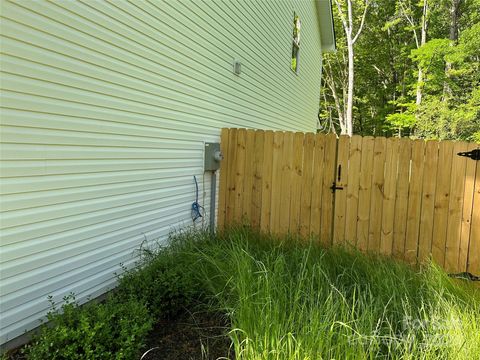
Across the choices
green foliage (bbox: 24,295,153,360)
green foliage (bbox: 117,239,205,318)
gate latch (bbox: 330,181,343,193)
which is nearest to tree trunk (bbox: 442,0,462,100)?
gate latch (bbox: 330,181,343,193)

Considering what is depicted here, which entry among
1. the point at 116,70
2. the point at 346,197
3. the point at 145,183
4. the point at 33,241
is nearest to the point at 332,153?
Answer: the point at 346,197

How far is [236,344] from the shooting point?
2.17m

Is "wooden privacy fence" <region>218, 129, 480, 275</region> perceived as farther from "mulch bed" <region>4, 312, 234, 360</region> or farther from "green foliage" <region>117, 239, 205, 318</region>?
"mulch bed" <region>4, 312, 234, 360</region>

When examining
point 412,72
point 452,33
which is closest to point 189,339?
point 452,33

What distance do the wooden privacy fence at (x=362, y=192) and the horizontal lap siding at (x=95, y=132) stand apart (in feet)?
2.37

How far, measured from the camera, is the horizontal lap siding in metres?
2.42

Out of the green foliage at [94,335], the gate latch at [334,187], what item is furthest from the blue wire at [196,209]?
the green foliage at [94,335]

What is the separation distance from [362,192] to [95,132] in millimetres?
3269

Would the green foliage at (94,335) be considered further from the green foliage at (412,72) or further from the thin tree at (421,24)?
the thin tree at (421,24)

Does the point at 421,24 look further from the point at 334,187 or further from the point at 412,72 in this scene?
the point at 334,187

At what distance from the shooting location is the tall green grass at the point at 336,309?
2.12 meters

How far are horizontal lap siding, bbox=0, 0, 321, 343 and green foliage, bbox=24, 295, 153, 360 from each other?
417 mm

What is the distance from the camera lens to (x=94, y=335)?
216 cm

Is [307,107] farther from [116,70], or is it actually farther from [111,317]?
[111,317]
